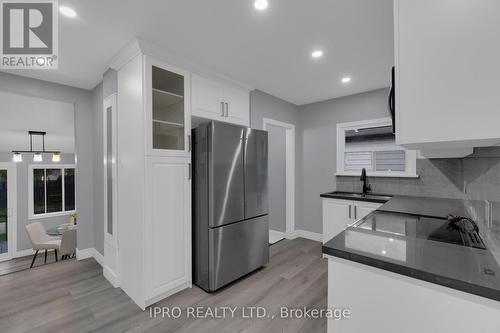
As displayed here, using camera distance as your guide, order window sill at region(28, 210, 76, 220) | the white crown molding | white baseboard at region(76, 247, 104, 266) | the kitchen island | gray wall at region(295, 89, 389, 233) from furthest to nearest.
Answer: window sill at region(28, 210, 76, 220) → gray wall at region(295, 89, 389, 233) → white baseboard at region(76, 247, 104, 266) → the white crown molding → the kitchen island

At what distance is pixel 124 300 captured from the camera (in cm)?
230

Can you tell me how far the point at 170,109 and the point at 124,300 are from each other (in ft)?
7.05

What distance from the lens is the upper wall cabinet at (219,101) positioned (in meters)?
2.62

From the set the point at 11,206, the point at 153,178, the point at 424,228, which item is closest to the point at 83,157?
the point at 153,178

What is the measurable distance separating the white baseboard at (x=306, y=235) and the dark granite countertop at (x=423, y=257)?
9.95 feet

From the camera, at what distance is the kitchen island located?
0.73 meters

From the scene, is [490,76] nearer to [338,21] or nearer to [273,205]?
[338,21]

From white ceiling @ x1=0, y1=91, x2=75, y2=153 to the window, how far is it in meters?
0.78

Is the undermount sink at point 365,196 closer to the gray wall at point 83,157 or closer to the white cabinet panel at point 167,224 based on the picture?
the white cabinet panel at point 167,224

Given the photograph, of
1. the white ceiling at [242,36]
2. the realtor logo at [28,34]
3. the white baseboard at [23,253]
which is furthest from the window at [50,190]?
the realtor logo at [28,34]

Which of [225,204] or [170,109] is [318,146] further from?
[170,109]

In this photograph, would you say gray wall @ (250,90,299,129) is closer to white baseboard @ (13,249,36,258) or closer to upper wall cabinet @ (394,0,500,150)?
upper wall cabinet @ (394,0,500,150)

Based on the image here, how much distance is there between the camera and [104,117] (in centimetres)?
288

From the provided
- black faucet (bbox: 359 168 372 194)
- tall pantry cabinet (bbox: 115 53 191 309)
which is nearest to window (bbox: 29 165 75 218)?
tall pantry cabinet (bbox: 115 53 191 309)
